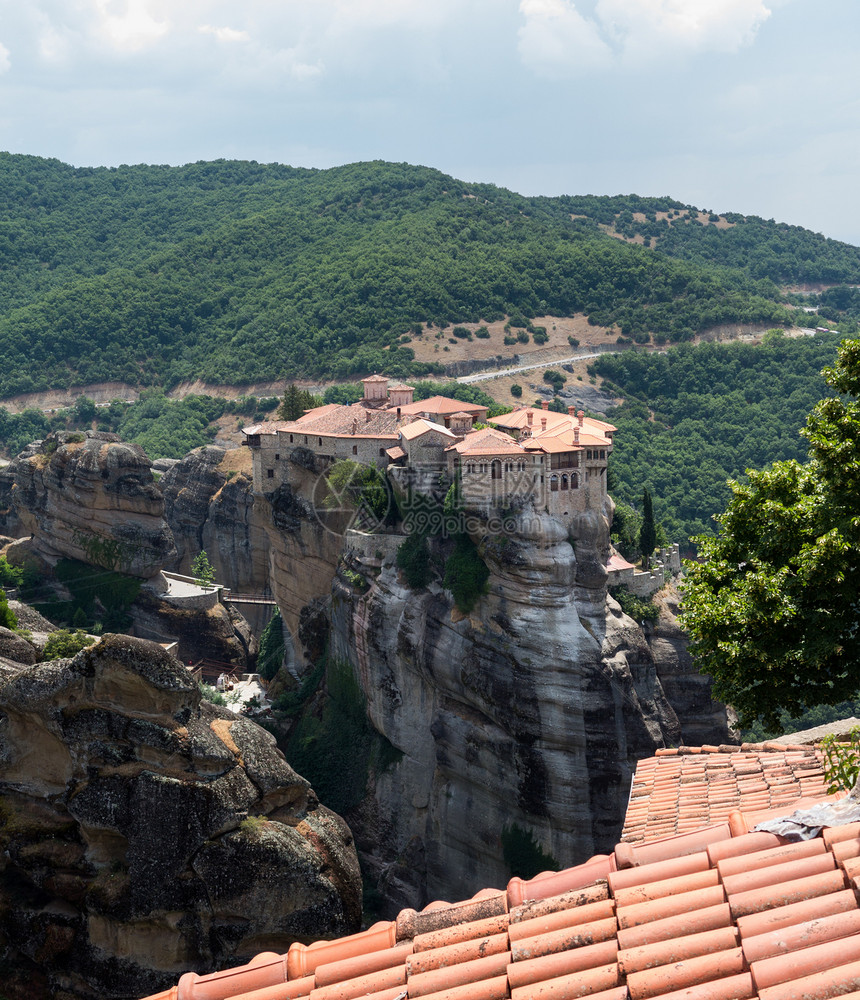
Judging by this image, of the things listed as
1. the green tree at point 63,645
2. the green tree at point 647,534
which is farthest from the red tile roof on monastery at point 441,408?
the green tree at point 63,645

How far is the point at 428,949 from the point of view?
24.3 feet

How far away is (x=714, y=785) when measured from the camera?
13.9 meters

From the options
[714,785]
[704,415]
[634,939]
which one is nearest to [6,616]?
[714,785]

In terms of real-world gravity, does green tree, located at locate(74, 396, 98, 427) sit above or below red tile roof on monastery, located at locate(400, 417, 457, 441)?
below

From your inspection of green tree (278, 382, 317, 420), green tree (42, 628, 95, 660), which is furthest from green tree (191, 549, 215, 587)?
green tree (42, 628, 95, 660)

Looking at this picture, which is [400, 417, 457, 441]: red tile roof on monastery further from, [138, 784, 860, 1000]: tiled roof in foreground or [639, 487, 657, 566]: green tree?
[138, 784, 860, 1000]: tiled roof in foreground

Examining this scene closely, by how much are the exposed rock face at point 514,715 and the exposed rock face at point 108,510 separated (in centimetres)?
1945

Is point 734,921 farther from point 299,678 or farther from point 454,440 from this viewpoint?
point 299,678

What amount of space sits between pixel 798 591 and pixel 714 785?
3.79 m

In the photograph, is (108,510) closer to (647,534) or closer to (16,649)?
(647,534)

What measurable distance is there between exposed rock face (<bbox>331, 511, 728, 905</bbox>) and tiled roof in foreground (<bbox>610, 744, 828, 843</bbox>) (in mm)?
22505

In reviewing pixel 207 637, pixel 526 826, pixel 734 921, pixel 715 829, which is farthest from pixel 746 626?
pixel 207 637

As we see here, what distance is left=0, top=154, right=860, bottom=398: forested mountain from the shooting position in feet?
343

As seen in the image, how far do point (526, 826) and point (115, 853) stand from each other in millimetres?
22380
